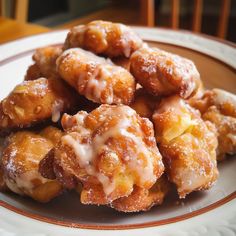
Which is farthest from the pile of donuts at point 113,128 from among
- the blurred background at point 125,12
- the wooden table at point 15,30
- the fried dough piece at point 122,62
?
the blurred background at point 125,12

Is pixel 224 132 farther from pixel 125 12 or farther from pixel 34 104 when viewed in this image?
pixel 125 12

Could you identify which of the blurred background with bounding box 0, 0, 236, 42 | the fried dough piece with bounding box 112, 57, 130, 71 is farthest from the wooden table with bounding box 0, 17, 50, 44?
the blurred background with bounding box 0, 0, 236, 42

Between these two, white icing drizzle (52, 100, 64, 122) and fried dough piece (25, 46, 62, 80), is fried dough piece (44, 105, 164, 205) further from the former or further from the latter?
fried dough piece (25, 46, 62, 80)

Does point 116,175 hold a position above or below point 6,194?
above

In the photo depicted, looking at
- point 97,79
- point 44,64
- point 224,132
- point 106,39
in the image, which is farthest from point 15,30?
point 224,132

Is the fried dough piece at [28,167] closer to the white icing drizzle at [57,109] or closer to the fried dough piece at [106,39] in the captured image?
the white icing drizzle at [57,109]

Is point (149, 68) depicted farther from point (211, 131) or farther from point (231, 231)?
point (231, 231)

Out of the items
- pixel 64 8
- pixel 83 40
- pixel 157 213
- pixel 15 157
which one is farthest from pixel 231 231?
pixel 64 8
